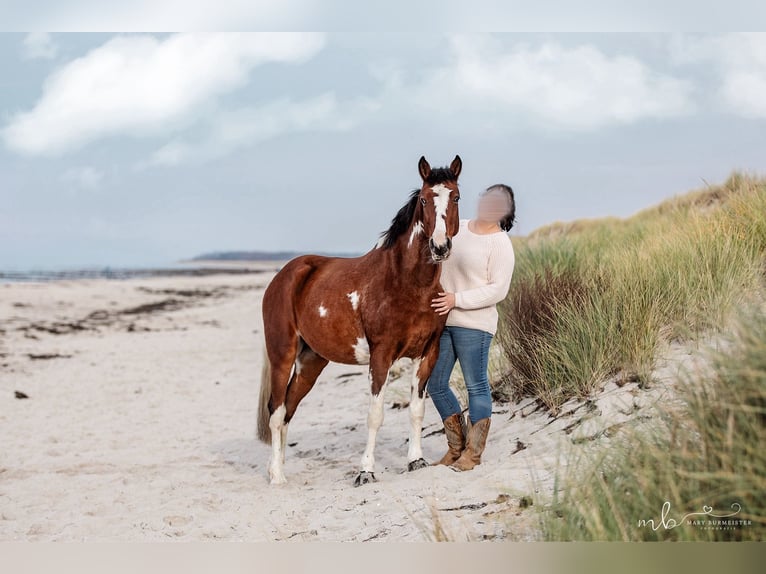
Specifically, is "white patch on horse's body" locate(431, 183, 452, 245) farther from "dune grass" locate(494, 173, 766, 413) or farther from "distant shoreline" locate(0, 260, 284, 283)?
"distant shoreline" locate(0, 260, 284, 283)

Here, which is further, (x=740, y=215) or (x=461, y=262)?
(x=740, y=215)

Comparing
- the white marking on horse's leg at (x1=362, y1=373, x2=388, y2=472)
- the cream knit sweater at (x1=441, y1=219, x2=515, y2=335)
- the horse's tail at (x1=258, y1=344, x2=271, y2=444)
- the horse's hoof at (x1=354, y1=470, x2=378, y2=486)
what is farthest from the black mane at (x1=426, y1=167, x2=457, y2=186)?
the horse's tail at (x1=258, y1=344, x2=271, y2=444)

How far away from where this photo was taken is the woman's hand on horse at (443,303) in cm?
453

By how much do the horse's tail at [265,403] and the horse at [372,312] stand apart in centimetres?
10

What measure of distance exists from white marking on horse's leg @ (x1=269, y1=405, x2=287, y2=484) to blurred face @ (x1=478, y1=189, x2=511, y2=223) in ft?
7.10

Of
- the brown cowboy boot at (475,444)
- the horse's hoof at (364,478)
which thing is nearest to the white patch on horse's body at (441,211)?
the brown cowboy boot at (475,444)

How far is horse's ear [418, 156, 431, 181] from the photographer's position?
426 cm

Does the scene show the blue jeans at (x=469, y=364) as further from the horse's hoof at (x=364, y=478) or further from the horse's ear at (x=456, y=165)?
the horse's ear at (x=456, y=165)

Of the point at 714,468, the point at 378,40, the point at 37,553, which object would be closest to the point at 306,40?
the point at 378,40

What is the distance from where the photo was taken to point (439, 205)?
407 centimetres

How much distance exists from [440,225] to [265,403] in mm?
2503

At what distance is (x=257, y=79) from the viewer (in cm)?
820

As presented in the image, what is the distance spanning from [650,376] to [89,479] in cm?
450

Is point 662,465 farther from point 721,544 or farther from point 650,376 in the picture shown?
point 650,376
